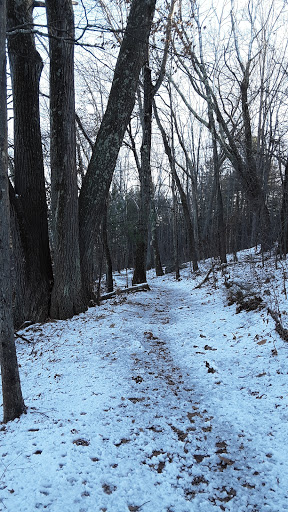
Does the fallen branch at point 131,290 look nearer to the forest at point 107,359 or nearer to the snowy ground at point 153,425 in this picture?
the forest at point 107,359

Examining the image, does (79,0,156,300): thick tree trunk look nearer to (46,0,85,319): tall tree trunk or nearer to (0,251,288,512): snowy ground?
(46,0,85,319): tall tree trunk

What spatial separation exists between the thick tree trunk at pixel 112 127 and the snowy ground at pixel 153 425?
8.86 feet

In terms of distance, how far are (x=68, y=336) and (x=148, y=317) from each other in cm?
191

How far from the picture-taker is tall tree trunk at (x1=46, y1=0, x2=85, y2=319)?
6141 mm

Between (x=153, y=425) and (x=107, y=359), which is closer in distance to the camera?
(x=153, y=425)

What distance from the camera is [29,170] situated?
665 centimetres

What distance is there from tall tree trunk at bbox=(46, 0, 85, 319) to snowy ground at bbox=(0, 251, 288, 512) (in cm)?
155

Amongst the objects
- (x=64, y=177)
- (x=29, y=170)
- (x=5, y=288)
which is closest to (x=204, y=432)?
(x=5, y=288)

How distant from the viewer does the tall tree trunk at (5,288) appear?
241cm

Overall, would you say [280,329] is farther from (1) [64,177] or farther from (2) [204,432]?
(1) [64,177]

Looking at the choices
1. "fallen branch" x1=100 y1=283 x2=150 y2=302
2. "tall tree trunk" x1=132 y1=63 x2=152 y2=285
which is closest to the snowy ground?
"fallen branch" x1=100 y1=283 x2=150 y2=302

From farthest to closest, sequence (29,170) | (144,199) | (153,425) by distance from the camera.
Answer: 1. (144,199)
2. (29,170)
3. (153,425)

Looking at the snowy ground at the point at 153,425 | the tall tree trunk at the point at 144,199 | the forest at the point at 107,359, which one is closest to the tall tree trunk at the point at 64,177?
the forest at the point at 107,359

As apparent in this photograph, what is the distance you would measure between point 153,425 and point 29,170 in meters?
5.73
